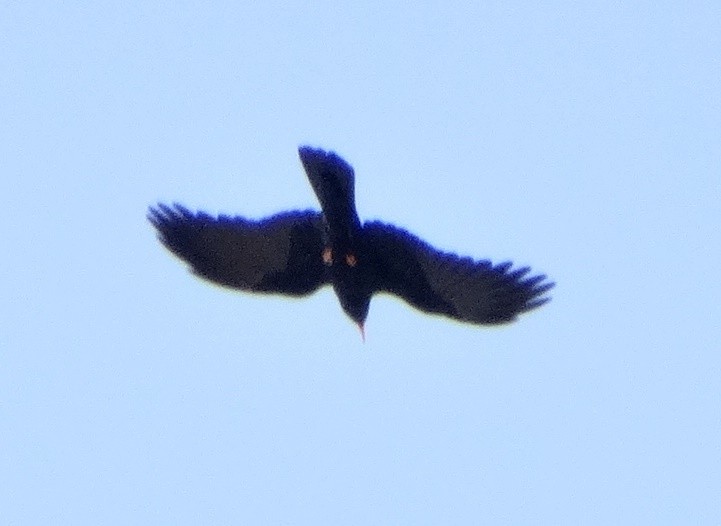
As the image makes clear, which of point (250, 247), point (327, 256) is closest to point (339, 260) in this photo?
point (327, 256)

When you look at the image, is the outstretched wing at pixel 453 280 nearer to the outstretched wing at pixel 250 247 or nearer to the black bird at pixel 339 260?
the black bird at pixel 339 260

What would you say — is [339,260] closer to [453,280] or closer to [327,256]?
[327,256]

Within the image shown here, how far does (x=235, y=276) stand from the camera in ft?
37.7

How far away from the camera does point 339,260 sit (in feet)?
36.5

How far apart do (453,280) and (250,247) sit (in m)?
1.36

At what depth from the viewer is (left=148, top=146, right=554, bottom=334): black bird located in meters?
11.1

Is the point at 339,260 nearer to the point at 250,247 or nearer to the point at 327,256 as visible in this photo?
the point at 327,256

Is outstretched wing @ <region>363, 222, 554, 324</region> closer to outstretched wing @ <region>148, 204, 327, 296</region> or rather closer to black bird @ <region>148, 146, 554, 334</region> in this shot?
black bird @ <region>148, 146, 554, 334</region>

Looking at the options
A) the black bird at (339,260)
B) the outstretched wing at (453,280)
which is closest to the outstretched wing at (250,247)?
the black bird at (339,260)

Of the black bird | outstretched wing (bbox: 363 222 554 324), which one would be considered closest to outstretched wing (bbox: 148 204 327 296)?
the black bird

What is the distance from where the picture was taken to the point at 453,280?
1131cm

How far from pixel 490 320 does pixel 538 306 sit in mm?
332

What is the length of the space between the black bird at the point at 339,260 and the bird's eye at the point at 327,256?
0.03 ft

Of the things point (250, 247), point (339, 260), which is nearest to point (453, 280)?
point (339, 260)
